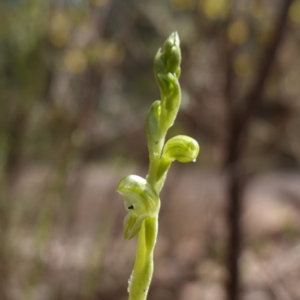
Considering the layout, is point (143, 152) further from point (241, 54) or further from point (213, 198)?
point (241, 54)

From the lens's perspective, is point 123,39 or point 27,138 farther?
point 27,138

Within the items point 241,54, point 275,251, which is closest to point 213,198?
point 275,251

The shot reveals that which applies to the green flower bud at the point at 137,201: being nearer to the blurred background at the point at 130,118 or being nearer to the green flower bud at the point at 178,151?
the green flower bud at the point at 178,151

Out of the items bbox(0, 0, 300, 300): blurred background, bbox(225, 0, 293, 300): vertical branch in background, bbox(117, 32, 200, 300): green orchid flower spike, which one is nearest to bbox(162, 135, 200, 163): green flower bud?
bbox(117, 32, 200, 300): green orchid flower spike

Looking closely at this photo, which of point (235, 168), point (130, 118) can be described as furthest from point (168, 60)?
point (130, 118)

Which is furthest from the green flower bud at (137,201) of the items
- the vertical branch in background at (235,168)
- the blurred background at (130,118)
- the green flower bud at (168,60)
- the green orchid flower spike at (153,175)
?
the vertical branch in background at (235,168)
